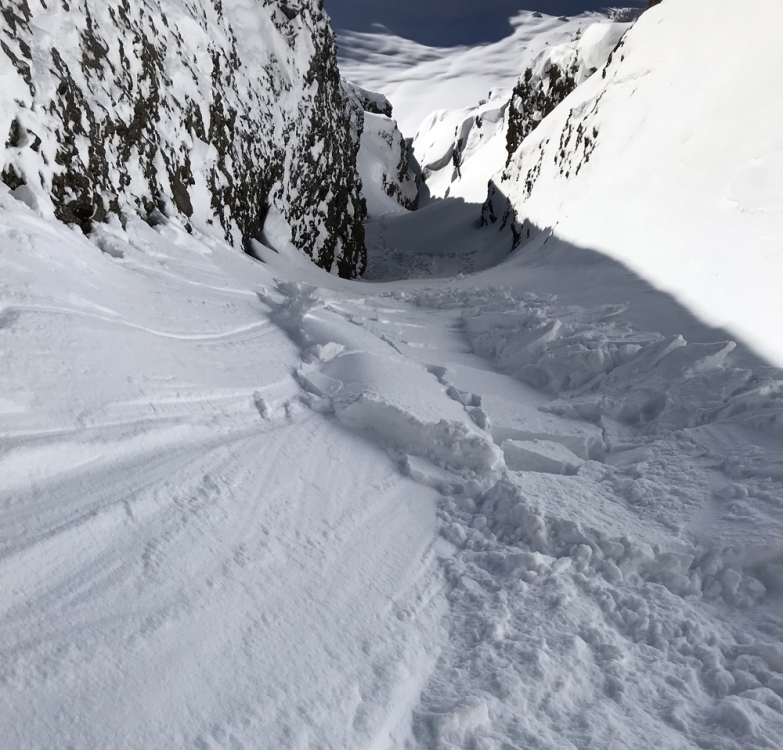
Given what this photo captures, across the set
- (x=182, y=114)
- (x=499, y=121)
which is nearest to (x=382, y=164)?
(x=499, y=121)

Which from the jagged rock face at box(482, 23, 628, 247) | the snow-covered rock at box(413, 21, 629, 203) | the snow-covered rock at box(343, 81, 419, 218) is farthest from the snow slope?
the snow-covered rock at box(343, 81, 419, 218)

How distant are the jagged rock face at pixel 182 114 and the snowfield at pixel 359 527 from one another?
47 cm

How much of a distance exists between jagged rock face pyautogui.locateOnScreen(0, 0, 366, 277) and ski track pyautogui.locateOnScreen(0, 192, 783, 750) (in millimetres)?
952

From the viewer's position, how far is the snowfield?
47.0 inches

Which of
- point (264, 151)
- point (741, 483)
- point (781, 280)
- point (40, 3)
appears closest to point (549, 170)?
point (264, 151)

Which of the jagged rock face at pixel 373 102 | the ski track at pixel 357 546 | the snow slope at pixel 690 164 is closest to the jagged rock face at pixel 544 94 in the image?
the snow slope at pixel 690 164

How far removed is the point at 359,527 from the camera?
1798mm

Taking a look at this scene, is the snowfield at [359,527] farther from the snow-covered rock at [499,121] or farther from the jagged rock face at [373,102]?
the jagged rock face at [373,102]

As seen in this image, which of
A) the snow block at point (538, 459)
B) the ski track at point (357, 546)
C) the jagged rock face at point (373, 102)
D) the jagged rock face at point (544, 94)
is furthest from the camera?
the jagged rock face at point (373, 102)

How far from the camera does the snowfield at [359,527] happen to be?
119cm

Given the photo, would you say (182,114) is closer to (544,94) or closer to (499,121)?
(544,94)

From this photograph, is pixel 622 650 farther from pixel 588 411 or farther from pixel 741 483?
pixel 588 411

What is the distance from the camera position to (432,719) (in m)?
1.20

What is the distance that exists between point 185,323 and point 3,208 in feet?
3.00
